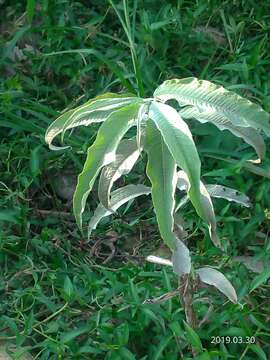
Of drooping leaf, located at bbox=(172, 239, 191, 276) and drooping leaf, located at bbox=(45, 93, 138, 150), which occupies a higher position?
drooping leaf, located at bbox=(45, 93, 138, 150)

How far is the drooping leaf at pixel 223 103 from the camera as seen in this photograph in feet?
5.30

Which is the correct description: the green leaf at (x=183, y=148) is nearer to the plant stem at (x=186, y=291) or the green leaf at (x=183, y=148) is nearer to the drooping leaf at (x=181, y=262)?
the drooping leaf at (x=181, y=262)

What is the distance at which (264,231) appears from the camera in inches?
104

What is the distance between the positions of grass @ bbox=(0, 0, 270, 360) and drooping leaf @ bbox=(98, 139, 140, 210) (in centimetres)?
25

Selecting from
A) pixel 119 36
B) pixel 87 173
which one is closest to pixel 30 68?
pixel 119 36

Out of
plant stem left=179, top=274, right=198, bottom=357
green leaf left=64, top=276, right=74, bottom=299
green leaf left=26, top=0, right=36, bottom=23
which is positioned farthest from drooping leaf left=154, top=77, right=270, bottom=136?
green leaf left=26, top=0, right=36, bottom=23

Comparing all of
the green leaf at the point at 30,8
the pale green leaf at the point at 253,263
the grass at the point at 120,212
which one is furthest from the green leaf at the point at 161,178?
the green leaf at the point at 30,8

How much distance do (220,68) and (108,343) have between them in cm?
128

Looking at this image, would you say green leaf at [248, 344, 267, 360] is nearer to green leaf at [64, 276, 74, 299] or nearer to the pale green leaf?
the pale green leaf

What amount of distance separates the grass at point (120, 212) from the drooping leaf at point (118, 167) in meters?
0.25

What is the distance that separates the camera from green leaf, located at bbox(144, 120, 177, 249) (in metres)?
1.64

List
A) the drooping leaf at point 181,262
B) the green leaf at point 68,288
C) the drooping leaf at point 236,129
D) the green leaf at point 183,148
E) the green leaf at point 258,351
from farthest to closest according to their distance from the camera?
the green leaf at point 68,288 → the green leaf at point 258,351 → the drooping leaf at point 181,262 → the drooping leaf at point 236,129 → the green leaf at point 183,148

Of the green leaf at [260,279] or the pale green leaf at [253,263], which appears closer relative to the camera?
the green leaf at [260,279]

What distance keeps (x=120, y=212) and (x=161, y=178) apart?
43.0 inches
